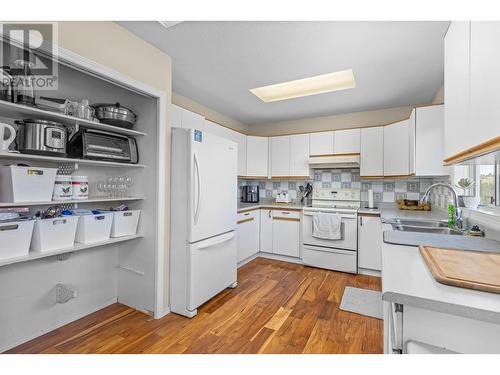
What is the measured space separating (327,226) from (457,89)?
229 centimetres

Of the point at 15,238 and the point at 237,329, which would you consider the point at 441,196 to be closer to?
the point at 237,329

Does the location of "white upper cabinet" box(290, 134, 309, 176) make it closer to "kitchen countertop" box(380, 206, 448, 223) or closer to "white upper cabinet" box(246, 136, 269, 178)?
"white upper cabinet" box(246, 136, 269, 178)

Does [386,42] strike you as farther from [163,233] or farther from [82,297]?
[82,297]

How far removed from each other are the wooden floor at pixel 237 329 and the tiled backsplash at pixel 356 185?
1.78 m

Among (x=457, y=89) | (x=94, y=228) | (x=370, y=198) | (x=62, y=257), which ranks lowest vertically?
(x=62, y=257)

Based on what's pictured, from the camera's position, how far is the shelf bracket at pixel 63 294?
1.85 metres

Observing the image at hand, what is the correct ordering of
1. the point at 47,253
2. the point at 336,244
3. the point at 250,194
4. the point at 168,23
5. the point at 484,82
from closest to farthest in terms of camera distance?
1. the point at 484,82
2. the point at 47,253
3. the point at 168,23
4. the point at 336,244
5. the point at 250,194

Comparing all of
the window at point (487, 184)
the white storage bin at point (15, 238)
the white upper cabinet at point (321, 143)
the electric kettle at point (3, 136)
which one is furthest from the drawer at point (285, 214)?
the electric kettle at point (3, 136)

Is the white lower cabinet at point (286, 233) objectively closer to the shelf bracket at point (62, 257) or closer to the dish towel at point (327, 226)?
the dish towel at point (327, 226)

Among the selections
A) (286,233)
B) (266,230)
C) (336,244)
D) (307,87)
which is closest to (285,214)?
(286,233)

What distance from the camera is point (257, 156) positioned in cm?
404

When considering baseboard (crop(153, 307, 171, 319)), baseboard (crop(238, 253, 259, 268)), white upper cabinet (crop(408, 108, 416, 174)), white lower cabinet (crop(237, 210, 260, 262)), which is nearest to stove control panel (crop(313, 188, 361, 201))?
white upper cabinet (crop(408, 108, 416, 174))
